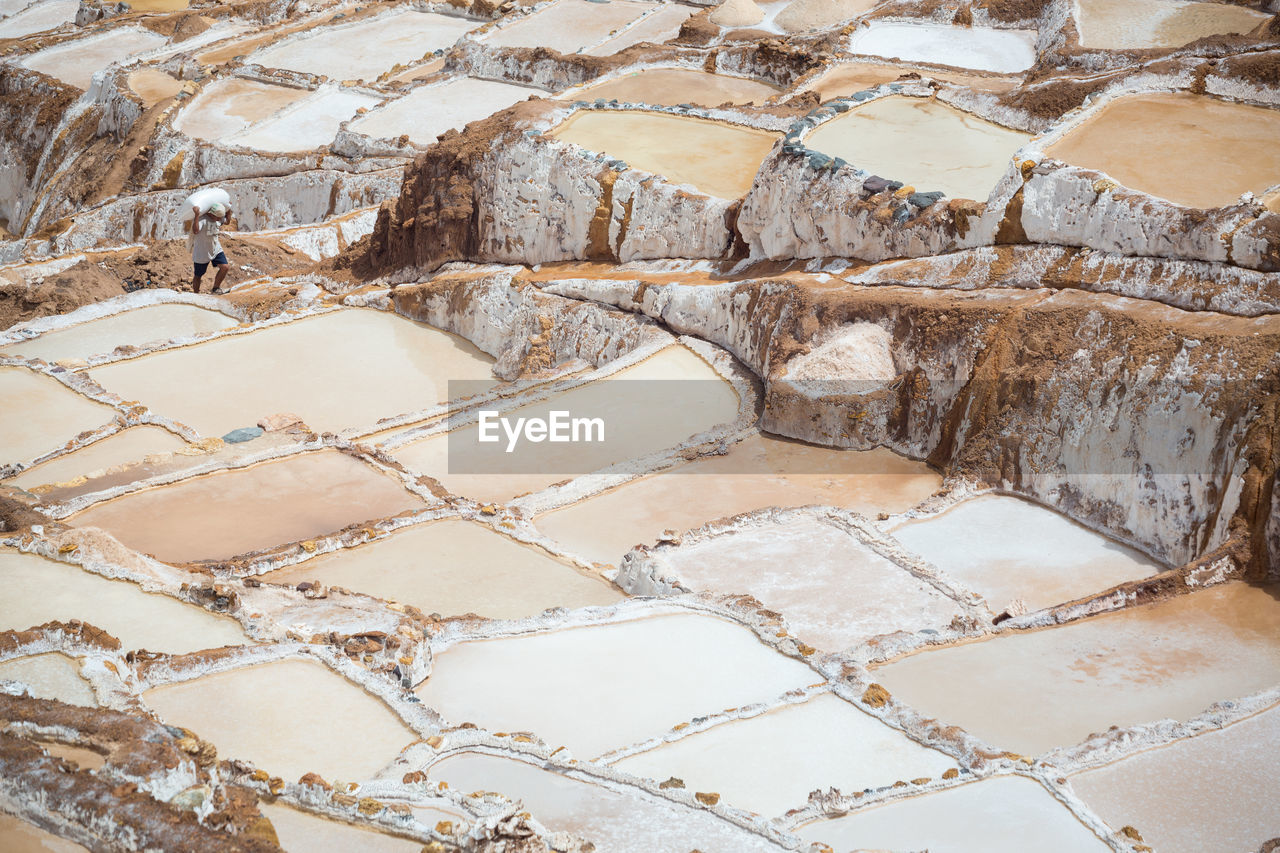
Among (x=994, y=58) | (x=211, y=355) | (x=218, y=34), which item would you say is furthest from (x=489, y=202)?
(x=218, y=34)

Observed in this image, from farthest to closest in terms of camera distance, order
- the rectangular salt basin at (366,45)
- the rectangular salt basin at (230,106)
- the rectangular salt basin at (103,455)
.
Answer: the rectangular salt basin at (366,45) < the rectangular salt basin at (230,106) < the rectangular salt basin at (103,455)

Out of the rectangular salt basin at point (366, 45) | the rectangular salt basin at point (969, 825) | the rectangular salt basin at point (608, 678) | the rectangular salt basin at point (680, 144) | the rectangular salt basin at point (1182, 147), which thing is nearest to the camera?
the rectangular salt basin at point (969, 825)

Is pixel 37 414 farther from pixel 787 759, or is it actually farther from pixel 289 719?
pixel 787 759

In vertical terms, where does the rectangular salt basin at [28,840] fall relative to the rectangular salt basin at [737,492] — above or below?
above

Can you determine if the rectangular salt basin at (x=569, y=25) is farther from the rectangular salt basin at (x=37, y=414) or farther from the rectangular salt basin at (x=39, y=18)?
the rectangular salt basin at (x=39, y=18)

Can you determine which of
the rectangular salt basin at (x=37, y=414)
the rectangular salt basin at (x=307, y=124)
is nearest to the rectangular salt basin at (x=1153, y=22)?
the rectangular salt basin at (x=307, y=124)

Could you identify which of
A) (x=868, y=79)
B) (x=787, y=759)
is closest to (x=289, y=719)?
(x=787, y=759)

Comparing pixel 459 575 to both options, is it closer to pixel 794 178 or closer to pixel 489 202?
pixel 794 178

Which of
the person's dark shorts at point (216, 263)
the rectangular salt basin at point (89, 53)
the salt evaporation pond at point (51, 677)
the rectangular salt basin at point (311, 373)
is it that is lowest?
the rectangular salt basin at point (311, 373)
